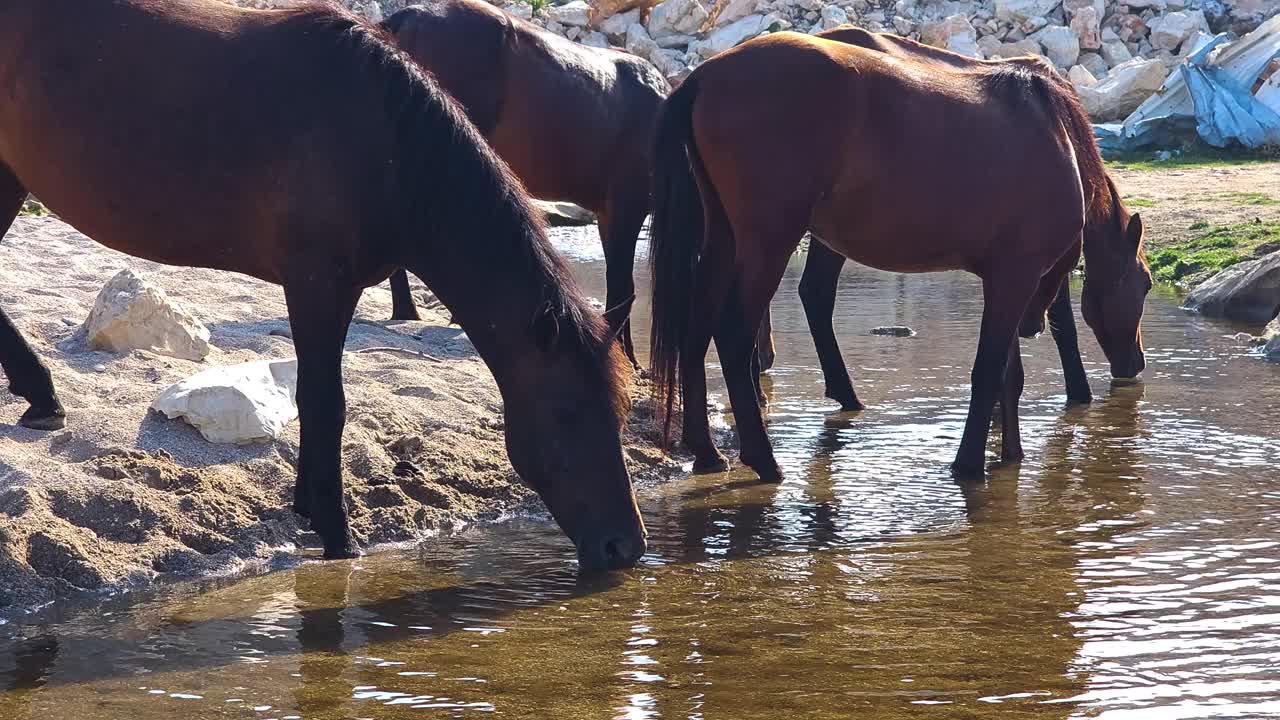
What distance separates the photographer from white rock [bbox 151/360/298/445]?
559 centimetres

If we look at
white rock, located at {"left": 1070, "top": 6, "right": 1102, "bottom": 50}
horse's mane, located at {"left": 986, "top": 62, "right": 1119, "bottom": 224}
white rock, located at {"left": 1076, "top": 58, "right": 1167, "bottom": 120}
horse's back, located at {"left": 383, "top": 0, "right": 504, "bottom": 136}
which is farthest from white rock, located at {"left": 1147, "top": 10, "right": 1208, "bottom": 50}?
horse's back, located at {"left": 383, "top": 0, "right": 504, "bottom": 136}

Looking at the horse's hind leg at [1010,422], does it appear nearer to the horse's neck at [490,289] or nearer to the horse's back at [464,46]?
the horse's neck at [490,289]

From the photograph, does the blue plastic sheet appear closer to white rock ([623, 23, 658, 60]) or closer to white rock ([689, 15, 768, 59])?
white rock ([689, 15, 768, 59])

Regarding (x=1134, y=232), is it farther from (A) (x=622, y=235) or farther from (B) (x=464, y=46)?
(B) (x=464, y=46)

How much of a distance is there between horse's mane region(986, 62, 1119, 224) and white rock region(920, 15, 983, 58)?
18914 mm

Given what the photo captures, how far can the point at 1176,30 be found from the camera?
25.9 m

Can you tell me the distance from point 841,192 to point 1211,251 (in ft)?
25.6

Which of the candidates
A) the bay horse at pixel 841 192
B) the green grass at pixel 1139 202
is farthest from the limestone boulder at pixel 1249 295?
the bay horse at pixel 841 192

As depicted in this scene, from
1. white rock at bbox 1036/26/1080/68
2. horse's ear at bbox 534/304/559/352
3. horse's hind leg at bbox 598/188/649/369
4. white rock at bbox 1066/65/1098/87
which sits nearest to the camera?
horse's ear at bbox 534/304/559/352

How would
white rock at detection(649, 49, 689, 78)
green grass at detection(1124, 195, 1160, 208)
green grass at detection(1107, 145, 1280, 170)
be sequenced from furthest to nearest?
1. white rock at detection(649, 49, 689, 78)
2. green grass at detection(1107, 145, 1280, 170)
3. green grass at detection(1124, 195, 1160, 208)

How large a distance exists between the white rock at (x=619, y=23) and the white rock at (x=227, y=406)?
22.8 m

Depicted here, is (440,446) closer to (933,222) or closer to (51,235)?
(933,222)

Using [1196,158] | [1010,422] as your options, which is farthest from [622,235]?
[1196,158]

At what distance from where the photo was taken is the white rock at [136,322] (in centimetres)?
628
